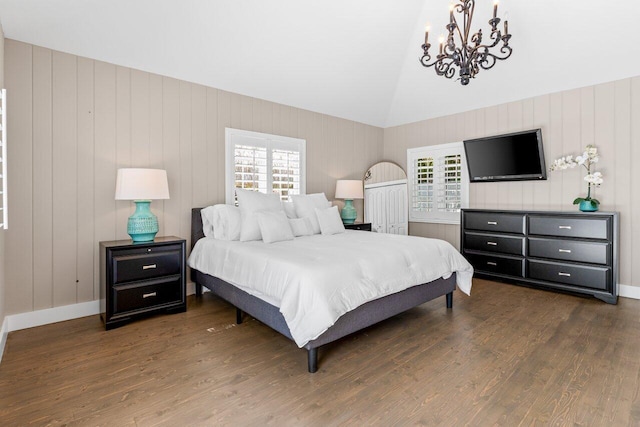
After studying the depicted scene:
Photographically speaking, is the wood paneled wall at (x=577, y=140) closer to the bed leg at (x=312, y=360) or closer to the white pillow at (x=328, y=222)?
the white pillow at (x=328, y=222)

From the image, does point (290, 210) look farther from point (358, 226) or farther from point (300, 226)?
point (358, 226)

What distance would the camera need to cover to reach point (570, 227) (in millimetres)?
3850

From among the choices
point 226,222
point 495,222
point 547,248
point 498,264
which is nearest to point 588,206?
point 547,248

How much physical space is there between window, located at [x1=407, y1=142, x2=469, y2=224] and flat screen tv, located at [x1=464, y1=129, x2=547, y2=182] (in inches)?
10.4

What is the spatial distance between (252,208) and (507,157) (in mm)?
3577

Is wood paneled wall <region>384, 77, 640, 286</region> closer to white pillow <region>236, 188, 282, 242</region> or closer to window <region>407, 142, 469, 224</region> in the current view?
window <region>407, 142, 469, 224</region>

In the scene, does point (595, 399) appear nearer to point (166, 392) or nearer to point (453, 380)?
point (453, 380)

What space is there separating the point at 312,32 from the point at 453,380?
3756mm

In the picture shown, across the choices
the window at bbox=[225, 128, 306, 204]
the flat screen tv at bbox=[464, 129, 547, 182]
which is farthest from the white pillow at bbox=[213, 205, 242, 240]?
the flat screen tv at bbox=[464, 129, 547, 182]

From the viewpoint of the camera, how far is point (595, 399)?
1.88 m

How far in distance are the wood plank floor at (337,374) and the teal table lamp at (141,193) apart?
0.85 meters

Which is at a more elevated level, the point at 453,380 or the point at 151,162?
the point at 151,162

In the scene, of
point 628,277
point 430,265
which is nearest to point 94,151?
point 430,265

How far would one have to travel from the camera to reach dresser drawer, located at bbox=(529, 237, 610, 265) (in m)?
3.67
